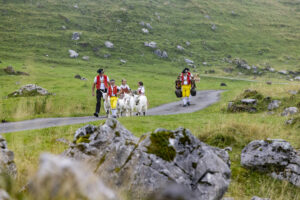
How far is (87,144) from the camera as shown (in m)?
7.92

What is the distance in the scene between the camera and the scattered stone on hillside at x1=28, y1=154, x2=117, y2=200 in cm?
264

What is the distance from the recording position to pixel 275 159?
1098 cm

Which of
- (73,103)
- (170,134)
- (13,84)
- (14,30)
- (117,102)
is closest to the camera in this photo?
(170,134)

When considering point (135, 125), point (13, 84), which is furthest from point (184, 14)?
point (135, 125)

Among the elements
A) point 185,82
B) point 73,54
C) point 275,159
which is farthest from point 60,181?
point 73,54

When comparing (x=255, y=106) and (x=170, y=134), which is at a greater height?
(x=170, y=134)

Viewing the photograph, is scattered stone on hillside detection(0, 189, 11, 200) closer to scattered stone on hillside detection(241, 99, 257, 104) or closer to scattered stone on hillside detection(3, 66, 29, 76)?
scattered stone on hillside detection(241, 99, 257, 104)

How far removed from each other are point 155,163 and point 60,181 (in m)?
4.39

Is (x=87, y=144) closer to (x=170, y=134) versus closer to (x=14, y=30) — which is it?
(x=170, y=134)

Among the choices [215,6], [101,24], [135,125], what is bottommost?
[135,125]

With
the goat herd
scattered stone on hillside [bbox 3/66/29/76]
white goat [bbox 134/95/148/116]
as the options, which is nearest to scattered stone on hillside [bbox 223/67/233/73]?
scattered stone on hillside [bbox 3/66/29/76]

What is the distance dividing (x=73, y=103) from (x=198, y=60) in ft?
230

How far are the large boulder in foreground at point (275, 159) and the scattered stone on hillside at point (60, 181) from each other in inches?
375

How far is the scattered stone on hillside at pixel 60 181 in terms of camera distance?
264 centimetres
